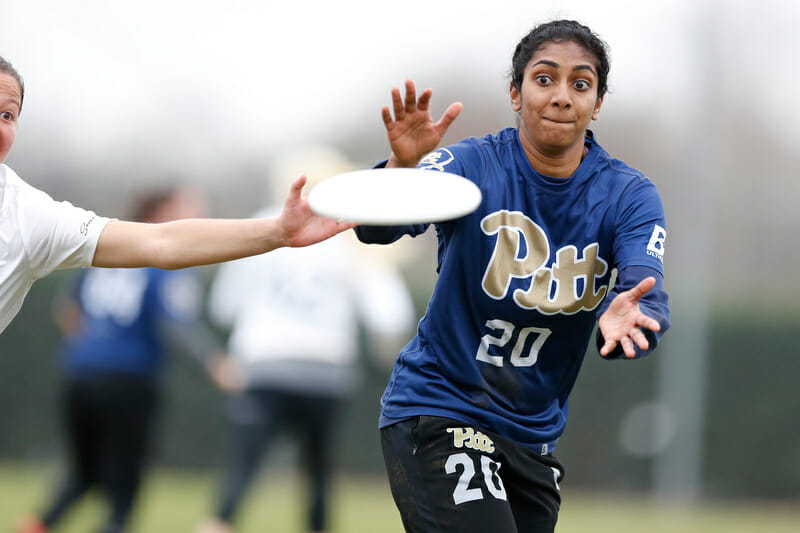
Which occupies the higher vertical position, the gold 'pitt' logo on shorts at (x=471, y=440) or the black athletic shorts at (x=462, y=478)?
the gold 'pitt' logo on shorts at (x=471, y=440)

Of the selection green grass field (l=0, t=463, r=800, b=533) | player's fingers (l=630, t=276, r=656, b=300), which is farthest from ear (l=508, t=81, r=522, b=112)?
green grass field (l=0, t=463, r=800, b=533)

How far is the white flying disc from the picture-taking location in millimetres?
3137

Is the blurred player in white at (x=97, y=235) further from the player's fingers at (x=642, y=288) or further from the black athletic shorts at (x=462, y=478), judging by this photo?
the player's fingers at (x=642, y=288)

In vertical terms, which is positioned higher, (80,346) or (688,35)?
(688,35)

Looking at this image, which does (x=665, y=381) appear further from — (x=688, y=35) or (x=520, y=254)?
(x=520, y=254)

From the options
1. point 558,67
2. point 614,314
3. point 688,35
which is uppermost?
point 688,35

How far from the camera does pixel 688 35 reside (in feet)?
41.4

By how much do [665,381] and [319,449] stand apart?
6.20m

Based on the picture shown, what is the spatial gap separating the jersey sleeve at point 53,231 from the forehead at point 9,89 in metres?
0.28

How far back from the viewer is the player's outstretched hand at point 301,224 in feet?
10.7

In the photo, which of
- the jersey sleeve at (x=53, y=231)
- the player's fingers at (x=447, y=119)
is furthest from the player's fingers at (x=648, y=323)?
the jersey sleeve at (x=53, y=231)

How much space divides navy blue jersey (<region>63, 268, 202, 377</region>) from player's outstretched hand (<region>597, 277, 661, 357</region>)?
14.1 feet

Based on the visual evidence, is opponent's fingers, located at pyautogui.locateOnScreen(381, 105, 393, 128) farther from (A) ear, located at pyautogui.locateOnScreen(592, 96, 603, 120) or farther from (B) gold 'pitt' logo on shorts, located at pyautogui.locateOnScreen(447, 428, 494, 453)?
(B) gold 'pitt' logo on shorts, located at pyautogui.locateOnScreen(447, 428, 494, 453)

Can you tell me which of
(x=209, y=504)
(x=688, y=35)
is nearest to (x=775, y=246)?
(x=688, y=35)
